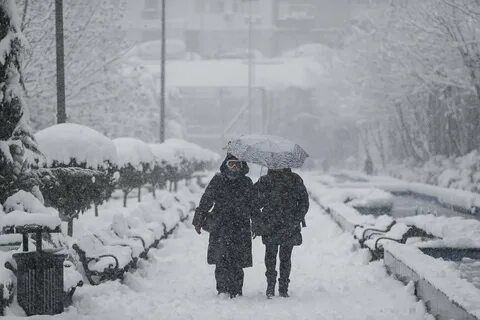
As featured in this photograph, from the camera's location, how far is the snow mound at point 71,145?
A: 1239 centimetres

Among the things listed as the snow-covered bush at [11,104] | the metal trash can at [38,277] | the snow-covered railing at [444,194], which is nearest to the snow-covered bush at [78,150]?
the snow-covered bush at [11,104]

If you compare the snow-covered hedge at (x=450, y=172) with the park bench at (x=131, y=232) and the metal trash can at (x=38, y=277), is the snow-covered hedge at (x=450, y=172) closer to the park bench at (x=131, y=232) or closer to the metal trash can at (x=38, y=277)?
the park bench at (x=131, y=232)

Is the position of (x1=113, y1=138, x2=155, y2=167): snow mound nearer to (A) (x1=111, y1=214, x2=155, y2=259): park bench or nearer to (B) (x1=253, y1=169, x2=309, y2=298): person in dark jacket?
(A) (x1=111, y1=214, x2=155, y2=259): park bench

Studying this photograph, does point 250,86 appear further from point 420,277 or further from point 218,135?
point 420,277

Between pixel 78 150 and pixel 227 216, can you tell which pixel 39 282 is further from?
pixel 78 150

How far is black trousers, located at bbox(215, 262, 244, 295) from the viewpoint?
884 centimetres

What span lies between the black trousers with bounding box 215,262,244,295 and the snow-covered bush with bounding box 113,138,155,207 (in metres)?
9.23

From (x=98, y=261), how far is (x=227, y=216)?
72.1 inches

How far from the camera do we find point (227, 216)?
8.87 meters

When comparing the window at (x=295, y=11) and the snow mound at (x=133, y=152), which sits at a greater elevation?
the window at (x=295, y=11)

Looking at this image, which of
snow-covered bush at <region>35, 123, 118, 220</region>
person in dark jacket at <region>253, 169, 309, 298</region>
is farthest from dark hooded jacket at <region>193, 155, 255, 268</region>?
snow-covered bush at <region>35, 123, 118, 220</region>

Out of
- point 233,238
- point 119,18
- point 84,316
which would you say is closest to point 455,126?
point 119,18

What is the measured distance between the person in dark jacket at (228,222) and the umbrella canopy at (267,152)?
0.48 feet

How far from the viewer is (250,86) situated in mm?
62125
